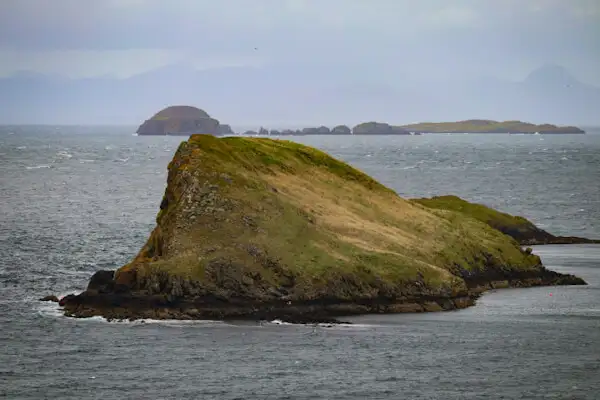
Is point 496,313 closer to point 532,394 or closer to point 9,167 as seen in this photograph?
point 532,394

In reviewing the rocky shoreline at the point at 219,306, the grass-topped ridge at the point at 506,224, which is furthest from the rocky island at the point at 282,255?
the grass-topped ridge at the point at 506,224

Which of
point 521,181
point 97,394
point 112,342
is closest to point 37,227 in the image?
point 112,342

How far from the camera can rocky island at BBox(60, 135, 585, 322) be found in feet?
195

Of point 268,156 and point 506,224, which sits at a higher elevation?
point 268,156

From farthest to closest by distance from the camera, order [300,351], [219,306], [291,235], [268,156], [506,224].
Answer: [506,224] → [268,156] → [291,235] → [219,306] → [300,351]

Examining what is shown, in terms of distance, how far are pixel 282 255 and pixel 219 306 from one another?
4749mm

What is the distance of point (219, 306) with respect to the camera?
194 ft

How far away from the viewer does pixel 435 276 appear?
6419 centimetres

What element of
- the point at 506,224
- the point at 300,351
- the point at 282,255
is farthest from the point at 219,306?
the point at 506,224

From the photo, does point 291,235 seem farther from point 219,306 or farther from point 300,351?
point 300,351

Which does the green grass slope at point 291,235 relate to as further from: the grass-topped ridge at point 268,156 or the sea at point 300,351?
the sea at point 300,351

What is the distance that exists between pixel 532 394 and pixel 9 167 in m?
160

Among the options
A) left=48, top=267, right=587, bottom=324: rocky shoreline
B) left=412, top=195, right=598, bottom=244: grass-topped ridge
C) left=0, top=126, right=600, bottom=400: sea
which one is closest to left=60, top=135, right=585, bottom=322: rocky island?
left=48, top=267, right=587, bottom=324: rocky shoreline

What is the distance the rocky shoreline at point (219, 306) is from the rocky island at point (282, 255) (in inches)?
2.4
